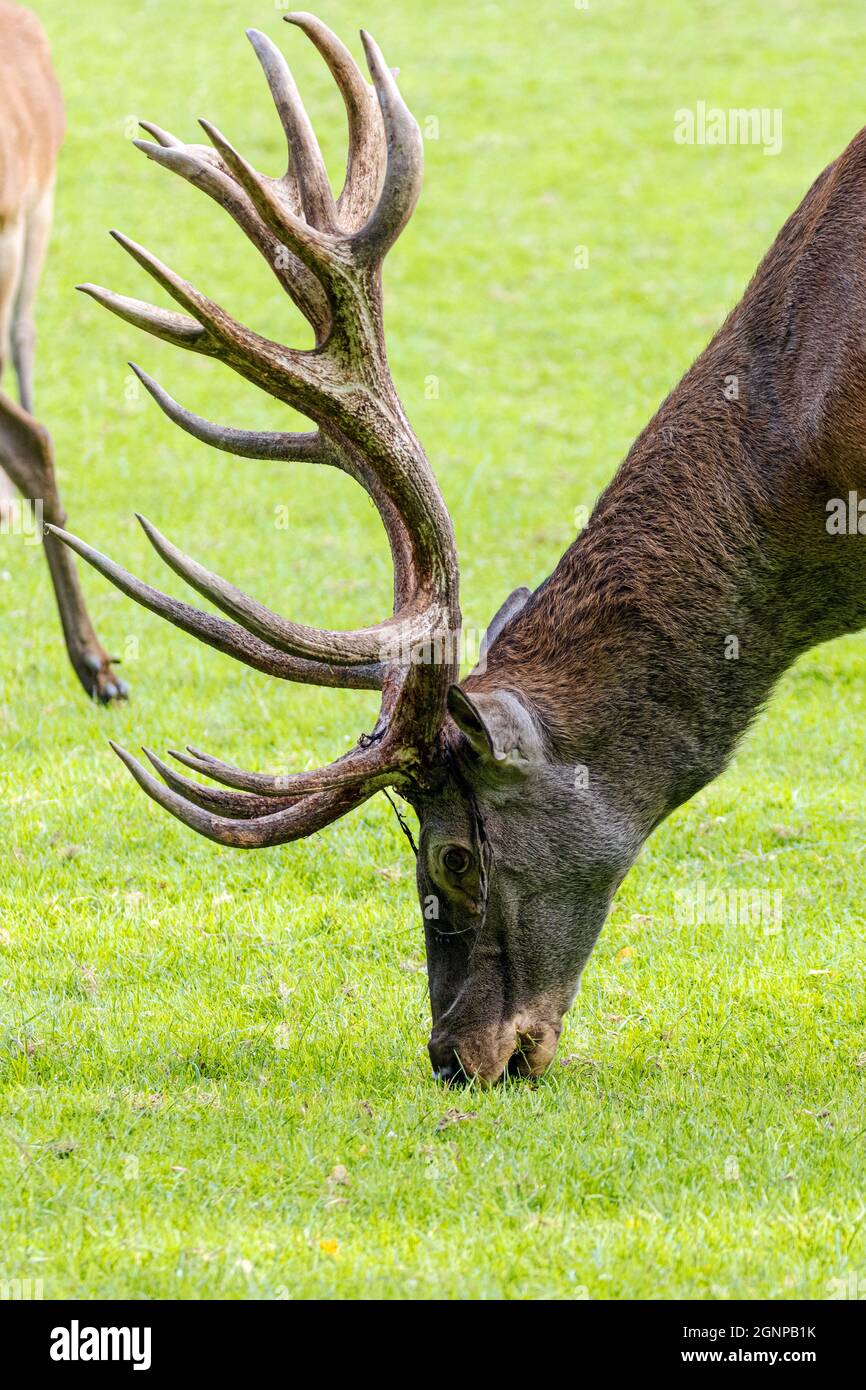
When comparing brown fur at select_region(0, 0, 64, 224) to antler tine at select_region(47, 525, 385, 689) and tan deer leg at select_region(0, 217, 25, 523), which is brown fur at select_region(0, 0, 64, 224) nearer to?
tan deer leg at select_region(0, 217, 25, 523)

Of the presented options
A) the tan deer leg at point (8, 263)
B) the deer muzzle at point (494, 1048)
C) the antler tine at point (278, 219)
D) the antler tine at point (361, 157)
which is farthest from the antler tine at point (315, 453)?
the tan deer leg at point (8, 263)

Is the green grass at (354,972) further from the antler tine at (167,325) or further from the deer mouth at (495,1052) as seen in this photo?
the antler tine at (167,325)

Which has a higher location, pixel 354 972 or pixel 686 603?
pixel 686 603

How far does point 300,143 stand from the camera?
4855 millimetres

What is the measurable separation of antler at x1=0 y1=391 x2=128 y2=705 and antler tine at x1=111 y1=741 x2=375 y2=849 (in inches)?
140

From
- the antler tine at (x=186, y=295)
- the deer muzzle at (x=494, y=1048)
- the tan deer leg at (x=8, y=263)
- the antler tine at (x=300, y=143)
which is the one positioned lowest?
the deer muzzle at (x=494, y=1048)

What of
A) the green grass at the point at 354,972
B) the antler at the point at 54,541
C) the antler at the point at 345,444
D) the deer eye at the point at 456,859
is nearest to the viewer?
the green grass at the point at 354,972

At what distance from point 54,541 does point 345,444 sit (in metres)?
3.42

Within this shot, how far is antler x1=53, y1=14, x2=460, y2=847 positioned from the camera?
4391 millimetres

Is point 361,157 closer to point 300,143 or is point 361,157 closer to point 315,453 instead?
point 300,143

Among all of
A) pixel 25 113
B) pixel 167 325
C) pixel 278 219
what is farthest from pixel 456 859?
pixel 25 113

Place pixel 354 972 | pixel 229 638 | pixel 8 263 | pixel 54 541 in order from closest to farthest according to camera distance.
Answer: pixel 229 638 < pixel 354 972 < pixel 54 541 < pixel 8 263

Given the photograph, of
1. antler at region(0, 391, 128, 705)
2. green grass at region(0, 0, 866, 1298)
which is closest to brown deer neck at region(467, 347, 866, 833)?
green grass at region(0, 0, 866, 1298)

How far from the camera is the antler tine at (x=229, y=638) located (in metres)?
4.29
